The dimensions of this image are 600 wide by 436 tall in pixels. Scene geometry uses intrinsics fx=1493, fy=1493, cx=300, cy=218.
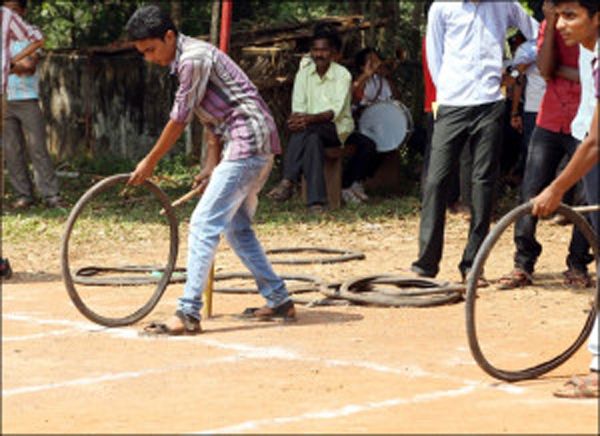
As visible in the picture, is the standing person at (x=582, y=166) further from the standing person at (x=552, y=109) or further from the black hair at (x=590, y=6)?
the standing person at (x=552, y=109)

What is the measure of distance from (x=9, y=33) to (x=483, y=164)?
12.8 ft

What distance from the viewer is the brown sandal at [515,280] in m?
10.4

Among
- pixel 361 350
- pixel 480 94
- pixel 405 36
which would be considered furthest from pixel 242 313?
pixel 405 36

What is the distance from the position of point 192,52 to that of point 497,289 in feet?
10.0

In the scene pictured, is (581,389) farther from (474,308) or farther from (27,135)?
(27,135)

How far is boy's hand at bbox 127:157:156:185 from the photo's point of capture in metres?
8.72

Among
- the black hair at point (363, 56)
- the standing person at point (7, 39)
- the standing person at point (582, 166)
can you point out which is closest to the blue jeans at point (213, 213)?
the standing person at point (582, 166)

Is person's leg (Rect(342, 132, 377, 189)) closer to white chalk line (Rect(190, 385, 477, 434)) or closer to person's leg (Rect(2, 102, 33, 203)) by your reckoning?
person's leg (Rect(2, 102, 33, 203))

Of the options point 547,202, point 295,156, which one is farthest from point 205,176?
point 295,156

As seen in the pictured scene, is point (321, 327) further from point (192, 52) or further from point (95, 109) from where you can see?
point (95, 109)

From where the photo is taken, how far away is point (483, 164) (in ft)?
33.9

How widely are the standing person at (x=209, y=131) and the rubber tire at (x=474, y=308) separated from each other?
6.24 feet

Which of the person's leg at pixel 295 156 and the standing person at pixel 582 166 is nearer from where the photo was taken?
the standing person at pixel 582 166

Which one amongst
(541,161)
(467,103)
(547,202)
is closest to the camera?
(547,202)
